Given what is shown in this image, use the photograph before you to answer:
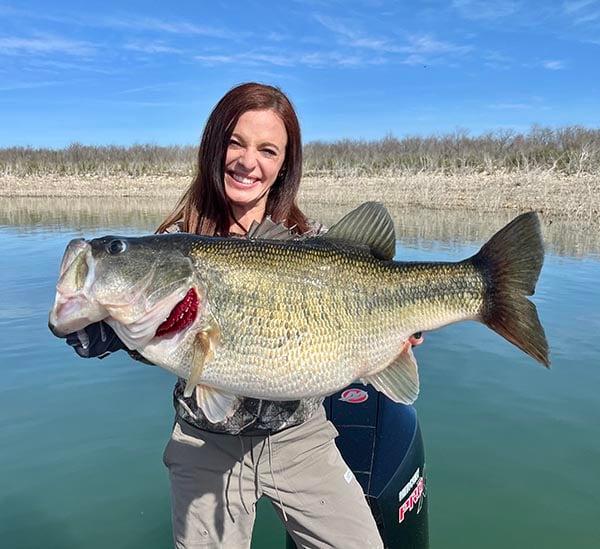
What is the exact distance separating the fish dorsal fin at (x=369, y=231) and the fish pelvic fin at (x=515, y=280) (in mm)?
404

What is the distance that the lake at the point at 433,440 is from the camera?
3.98m

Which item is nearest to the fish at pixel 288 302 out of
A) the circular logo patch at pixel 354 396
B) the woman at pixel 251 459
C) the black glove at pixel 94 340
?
the black glove at pixel 94 340

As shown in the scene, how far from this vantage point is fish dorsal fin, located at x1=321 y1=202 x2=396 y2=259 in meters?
2.54

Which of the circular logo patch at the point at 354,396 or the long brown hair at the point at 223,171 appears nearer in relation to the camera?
the long brown hair at the point at 223,171

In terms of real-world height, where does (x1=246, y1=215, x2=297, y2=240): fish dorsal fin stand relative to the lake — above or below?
above

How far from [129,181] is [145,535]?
39.2 meters

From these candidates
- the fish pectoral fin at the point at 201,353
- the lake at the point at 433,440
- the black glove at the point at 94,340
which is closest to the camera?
the fish pectoral fin at the point at 201,353

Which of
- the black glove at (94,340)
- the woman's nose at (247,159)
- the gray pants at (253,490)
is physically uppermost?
the woman's nose at (247,159)

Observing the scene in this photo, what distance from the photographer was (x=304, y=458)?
2711mm

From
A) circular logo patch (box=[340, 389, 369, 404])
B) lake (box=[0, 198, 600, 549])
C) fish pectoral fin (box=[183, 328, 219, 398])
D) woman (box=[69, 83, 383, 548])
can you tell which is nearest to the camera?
fish pectoral fin (box=[183, 328, 219, 398])

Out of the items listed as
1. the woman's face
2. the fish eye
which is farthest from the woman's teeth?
the fish eye

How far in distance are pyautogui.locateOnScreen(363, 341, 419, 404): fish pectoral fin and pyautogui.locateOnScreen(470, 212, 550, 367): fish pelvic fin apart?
0.38 meters

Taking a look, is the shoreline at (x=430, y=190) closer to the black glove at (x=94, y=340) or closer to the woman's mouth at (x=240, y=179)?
the woman's mouth at (x=240, y=179)

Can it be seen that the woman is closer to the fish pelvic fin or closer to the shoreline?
the fish pelvic fin
